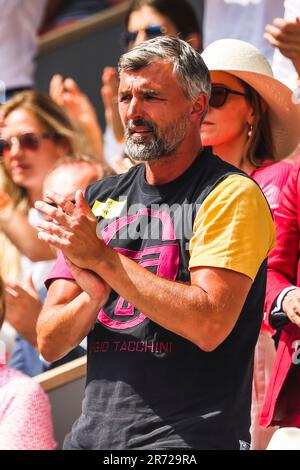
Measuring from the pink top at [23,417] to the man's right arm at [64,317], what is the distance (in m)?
0.41

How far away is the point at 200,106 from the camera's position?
10.3 ft

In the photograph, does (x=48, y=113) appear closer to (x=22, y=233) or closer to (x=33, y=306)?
(x=22, y=233)

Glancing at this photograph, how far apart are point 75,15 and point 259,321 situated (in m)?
4.28

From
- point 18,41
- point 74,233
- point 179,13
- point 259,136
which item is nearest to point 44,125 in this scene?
point 179,13

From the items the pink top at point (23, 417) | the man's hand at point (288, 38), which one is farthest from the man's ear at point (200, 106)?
the pink top at point (23, 417)

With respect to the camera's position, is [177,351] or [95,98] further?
[95,98]

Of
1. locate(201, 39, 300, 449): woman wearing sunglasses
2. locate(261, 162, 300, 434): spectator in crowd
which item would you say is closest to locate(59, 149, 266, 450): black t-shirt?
locate(261, 162, 300, 434): spectator in crowd

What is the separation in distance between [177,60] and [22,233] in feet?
7.56

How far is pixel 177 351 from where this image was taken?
2.90 metres

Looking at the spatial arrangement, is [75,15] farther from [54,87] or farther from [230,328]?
[230,328]

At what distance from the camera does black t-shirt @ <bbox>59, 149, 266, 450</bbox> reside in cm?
287
